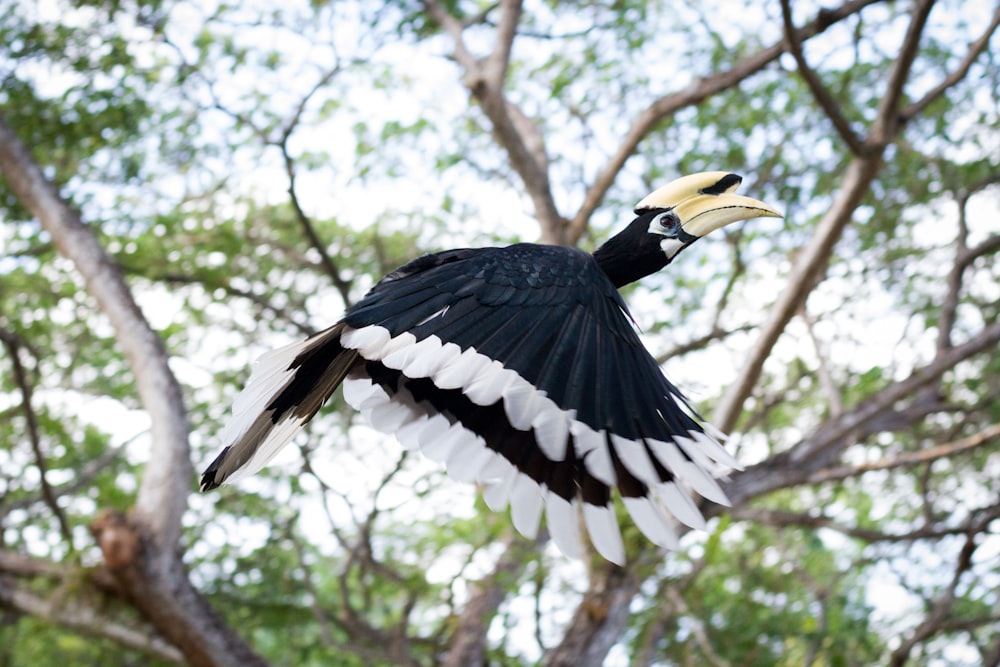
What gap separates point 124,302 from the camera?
362 cm

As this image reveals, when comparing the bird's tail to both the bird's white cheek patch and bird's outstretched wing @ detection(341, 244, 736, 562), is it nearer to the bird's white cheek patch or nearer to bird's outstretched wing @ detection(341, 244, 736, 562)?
bird's outstretched wing @ detection(341, 244, 736, 562)

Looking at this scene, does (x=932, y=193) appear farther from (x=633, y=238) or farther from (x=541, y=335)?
(x=541, y=335)

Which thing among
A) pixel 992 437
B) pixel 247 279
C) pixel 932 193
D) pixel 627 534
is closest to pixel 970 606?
pixel 992 437

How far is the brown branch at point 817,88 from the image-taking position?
131 inches

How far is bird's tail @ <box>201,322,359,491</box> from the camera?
6.88ft

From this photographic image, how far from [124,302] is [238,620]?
6.46ft

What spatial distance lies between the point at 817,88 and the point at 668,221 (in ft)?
4.25

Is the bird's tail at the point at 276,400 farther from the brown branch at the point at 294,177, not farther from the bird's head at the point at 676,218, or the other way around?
the brown branch at the point at 294,177

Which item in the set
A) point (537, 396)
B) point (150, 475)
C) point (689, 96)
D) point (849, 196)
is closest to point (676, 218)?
point (537, 396)

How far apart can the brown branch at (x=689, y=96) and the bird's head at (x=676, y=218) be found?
4.64 feet

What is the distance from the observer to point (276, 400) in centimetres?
217

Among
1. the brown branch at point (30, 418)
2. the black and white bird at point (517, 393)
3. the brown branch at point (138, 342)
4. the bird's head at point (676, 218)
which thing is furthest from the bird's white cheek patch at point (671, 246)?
the brown branch at point (30, 418)

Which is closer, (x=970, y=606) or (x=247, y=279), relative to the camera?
(x=247, y=279)

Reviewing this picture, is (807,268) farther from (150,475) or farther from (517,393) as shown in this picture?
(150,475)
